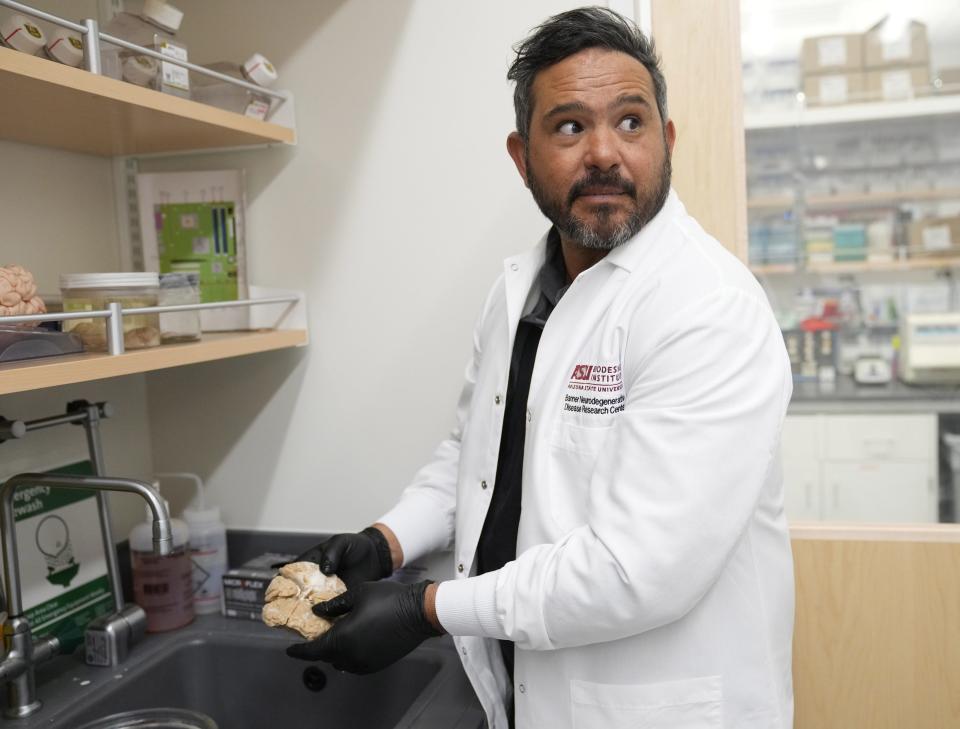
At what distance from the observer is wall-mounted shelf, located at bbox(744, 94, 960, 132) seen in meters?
1.42

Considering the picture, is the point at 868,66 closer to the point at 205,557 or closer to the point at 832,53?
the point at 832,53

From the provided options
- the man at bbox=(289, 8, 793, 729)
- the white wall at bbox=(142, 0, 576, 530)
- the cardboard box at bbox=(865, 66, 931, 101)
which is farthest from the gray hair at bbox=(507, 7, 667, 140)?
the cardboard box at bbox=(865, 66, 931, 101)

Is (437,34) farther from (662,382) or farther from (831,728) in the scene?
(831,728)

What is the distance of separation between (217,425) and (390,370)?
0.42 meters

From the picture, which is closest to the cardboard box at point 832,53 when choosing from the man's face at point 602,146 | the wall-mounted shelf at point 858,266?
the wall-mounted shelf at point 858,266

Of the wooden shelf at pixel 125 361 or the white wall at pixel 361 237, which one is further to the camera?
the white wall at pixel 361 237

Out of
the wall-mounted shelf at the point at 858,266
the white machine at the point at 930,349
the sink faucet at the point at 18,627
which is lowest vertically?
the sink faucet at the point at 18,627

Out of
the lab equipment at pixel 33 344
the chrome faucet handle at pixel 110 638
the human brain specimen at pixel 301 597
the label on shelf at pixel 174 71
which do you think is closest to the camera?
the lab equipment at pixel 33 344

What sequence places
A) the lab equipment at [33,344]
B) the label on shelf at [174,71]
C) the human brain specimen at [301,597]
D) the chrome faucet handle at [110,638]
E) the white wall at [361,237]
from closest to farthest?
the lab equipment at [33,344], the human brain specimen at [301,597], the label on shelf at [174,71], the chrome faucet handle at [110,638], the white wall at [361,237]

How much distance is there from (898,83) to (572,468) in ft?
3.09

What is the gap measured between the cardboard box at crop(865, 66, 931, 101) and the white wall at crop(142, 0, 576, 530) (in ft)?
1.93

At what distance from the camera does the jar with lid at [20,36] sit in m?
1.12

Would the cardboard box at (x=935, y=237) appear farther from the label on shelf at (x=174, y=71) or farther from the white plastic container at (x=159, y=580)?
the white plastic container at (x=159, y=580)

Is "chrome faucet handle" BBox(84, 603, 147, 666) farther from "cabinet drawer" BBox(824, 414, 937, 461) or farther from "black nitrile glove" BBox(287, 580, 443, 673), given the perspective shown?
"cabinet drawer" BBox(824, 414, 937, 461)
